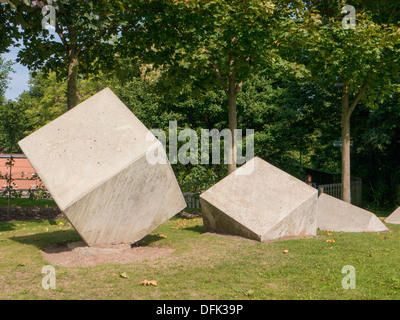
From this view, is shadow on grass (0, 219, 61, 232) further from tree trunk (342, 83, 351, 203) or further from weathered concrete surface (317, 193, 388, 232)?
tree trunk (342, 83, 351, 203)

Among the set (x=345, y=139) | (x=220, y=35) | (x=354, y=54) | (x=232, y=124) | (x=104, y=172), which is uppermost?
(x=220, y=35)

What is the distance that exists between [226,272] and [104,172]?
Result: 244cm

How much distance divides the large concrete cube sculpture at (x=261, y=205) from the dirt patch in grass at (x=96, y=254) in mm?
1571

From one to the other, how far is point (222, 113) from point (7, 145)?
3310 centimetres

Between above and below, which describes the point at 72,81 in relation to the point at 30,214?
above

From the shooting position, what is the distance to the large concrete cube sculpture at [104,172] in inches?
251

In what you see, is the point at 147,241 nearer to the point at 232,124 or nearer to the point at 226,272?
the point at 226,272

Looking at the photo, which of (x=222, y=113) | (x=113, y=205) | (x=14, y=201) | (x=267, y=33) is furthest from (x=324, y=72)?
(x=14, y=201)

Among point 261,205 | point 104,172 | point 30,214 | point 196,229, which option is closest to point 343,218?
point 261,205

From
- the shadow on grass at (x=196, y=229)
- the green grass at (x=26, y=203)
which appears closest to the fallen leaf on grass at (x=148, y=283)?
the shadow on grass at (x=196, y=229)

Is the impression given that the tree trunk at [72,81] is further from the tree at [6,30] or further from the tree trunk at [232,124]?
the tree trunk at [232,124]

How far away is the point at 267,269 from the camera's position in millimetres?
6023

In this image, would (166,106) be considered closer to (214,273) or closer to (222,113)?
(222,113)

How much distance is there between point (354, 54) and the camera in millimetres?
13336
